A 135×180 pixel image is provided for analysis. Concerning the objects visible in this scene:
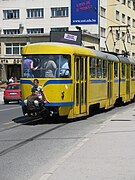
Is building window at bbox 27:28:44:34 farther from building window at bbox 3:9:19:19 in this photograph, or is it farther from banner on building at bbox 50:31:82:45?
banner on building at bbox 50:31:82:45

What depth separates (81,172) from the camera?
896cm

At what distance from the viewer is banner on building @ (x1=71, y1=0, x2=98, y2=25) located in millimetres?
53438

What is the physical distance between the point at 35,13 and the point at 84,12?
74.1 ft

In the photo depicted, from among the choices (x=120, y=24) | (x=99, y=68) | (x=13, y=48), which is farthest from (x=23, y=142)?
(x=120, y=24)

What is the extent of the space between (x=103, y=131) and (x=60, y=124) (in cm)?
366

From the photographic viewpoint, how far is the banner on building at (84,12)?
5344 centimetres

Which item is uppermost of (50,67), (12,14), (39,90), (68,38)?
(12,14)

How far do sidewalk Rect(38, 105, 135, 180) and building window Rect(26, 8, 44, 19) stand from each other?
61.9 meters

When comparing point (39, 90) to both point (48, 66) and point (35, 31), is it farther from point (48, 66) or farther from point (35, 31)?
point (35, 31)

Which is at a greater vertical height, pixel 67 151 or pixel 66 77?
pixel 66 77

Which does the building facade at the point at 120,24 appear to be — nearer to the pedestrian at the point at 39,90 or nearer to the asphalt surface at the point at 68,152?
the pedestrian at the point at 39,90

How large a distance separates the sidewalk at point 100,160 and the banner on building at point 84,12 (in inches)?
1546

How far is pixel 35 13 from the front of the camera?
75.5 metres

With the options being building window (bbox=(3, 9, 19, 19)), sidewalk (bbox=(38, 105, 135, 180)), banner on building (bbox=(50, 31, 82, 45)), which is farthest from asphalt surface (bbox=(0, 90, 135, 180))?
building window (bbox=(3, 9, 19, 19))
